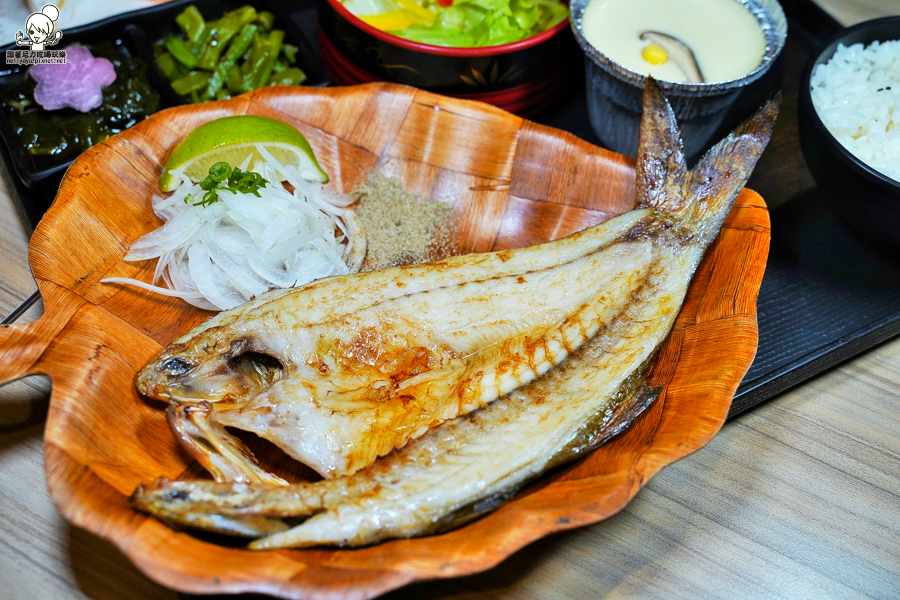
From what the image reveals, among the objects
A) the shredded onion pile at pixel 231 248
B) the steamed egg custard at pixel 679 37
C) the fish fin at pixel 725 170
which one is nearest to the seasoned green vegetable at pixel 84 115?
the shredded onion pile at pixel 231 248

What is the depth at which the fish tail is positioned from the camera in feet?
7.04

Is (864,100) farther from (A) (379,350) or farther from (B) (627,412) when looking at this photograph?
(A) (379,350)

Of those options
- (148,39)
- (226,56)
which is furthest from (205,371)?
(148,39)

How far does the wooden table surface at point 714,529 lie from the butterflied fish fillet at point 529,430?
1.22ft

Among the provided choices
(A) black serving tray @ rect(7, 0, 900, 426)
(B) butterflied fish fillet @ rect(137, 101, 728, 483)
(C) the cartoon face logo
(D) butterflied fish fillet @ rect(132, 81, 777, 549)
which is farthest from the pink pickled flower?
(D) butterflied fish fillet @ rect(132, 81, 777, 549)

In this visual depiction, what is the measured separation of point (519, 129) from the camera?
8.32ft

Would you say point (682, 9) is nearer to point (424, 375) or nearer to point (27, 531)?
point (424, 375)

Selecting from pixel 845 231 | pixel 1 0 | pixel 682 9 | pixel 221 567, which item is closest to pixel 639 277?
pixel 845 231

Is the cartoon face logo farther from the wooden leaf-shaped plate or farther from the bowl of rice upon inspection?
the bowl of rice

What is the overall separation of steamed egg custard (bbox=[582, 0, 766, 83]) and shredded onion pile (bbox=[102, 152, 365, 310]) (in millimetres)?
1548

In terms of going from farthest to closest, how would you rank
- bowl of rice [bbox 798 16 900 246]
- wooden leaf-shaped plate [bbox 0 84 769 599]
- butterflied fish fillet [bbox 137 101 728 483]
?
1. bowl of rice [bbox 798 16 900 246]
2. butterflied fish fillet [bbox 137 101 728 483]
3. wooden leaf-shaped plate [bbox 0 84 769 599]

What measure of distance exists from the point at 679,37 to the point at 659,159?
3.17 ft

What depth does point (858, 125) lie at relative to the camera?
2477 millimetres

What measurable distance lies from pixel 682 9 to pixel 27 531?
3.30m
